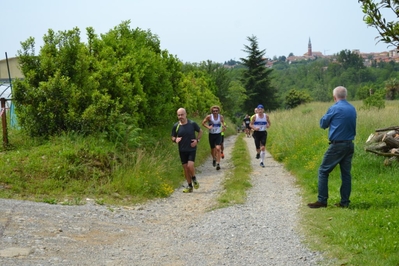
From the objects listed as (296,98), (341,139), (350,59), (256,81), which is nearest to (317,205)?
(341,139)

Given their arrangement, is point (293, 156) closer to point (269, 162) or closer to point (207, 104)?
point (269, 162)

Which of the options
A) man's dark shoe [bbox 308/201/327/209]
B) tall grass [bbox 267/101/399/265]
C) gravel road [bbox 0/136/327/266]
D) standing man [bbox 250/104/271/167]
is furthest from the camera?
standing man [bbox 250/104/271/167]

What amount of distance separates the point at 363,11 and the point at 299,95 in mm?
79001

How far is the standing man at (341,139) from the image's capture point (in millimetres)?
8508

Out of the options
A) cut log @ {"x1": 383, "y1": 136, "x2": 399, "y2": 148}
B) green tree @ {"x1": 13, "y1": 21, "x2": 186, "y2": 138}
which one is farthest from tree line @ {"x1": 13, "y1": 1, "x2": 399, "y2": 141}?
→ cut log @ {"x1": 383, "y1": 136, "x2": 399, "y2": 148}

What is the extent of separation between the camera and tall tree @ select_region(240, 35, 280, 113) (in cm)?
6969

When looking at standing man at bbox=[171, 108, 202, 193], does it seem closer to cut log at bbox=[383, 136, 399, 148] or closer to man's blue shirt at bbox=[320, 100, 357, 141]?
man's blue shirt at bbox=[320, 100, 357, 141]

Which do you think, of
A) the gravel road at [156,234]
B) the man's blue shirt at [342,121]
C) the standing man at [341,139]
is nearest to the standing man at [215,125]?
the gravel road at [156,234]

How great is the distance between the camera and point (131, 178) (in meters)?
11.3

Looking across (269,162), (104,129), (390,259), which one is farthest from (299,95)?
(390,259)

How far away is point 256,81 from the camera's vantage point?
229 ft

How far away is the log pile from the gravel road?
241cm

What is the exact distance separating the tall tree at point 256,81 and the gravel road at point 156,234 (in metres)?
59.6

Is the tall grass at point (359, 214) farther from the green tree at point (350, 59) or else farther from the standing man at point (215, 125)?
the green tree at point (350, 59)
